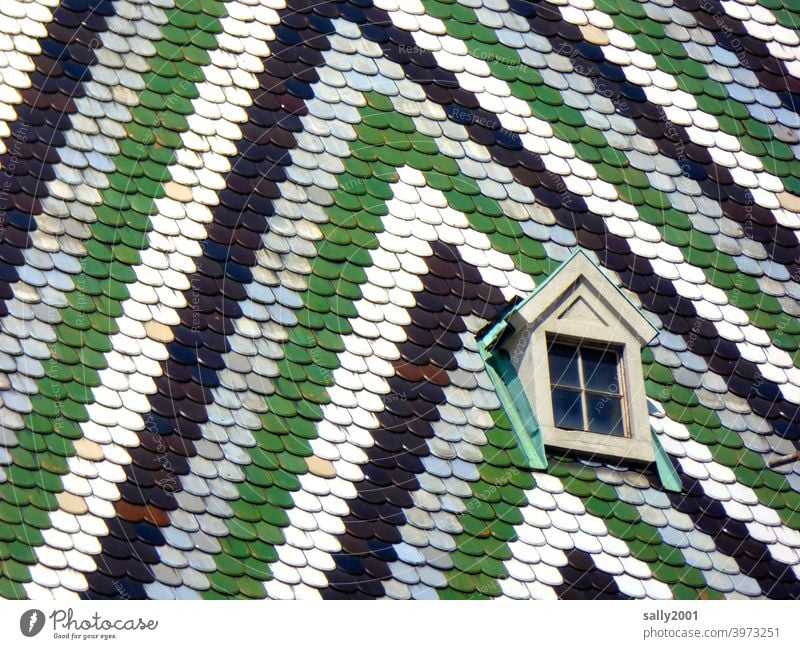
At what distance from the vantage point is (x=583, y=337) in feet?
60.8

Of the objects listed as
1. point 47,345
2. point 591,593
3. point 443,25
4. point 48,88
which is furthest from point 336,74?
point 591,593

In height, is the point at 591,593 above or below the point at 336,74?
below

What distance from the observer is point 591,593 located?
→ 57.4 feet

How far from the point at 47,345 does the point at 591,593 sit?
4582mm

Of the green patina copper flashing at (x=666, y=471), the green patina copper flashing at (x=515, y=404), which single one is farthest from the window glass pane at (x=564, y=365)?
the green patina copper flashing at (x=666, y=471)

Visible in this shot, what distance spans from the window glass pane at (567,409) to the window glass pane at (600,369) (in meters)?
0.17

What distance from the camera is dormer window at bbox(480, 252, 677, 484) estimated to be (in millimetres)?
18172

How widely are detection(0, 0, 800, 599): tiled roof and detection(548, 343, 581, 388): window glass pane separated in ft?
1.89

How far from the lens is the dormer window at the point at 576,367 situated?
18.2 metres

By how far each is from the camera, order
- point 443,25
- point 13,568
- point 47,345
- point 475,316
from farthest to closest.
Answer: point 443,25 → point 475,316 → point 47,345 → point 13,568
